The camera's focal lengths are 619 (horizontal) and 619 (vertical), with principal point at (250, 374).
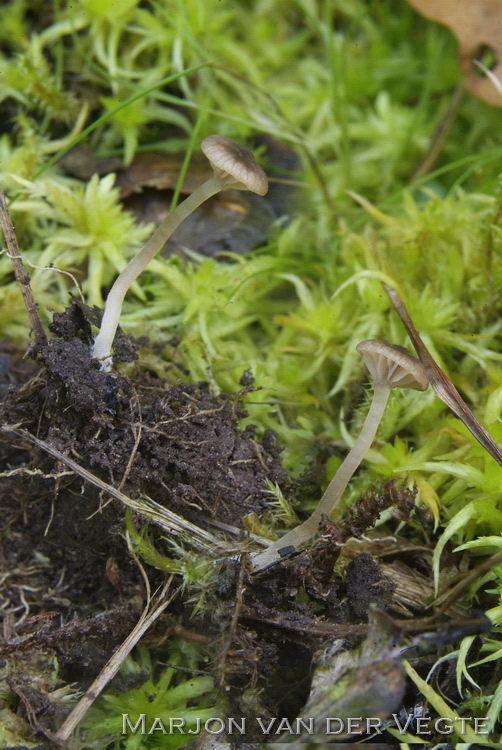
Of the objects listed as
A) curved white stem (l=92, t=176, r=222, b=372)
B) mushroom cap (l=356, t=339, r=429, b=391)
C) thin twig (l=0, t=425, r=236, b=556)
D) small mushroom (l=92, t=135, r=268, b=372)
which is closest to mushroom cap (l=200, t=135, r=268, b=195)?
small mushroom (l=92, t=135, r=268, b=372)

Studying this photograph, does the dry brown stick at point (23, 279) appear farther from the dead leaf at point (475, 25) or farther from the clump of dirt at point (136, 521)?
the dead leaf at point (475, 25)

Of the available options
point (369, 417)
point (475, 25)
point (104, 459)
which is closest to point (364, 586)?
point (369, 417)

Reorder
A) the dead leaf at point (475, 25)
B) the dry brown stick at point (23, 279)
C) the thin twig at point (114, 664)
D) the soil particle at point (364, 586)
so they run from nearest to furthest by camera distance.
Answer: the thin twig at point (114, 664) < the soil particle at point (364, 586) < the dry brown stick at point (23, 279) < the dead leaf at point (475, 25)

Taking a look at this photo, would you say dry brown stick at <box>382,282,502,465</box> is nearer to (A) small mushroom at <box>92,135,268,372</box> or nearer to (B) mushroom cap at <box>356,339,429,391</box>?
(B) mushroom cap at <box>356,339,429,391</box>

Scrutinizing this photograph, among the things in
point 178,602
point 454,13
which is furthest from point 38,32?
point 178,602

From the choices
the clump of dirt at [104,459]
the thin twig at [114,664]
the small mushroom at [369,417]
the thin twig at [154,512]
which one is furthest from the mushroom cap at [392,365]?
the thin twig at [114,664]

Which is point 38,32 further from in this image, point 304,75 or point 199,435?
point 199,435
